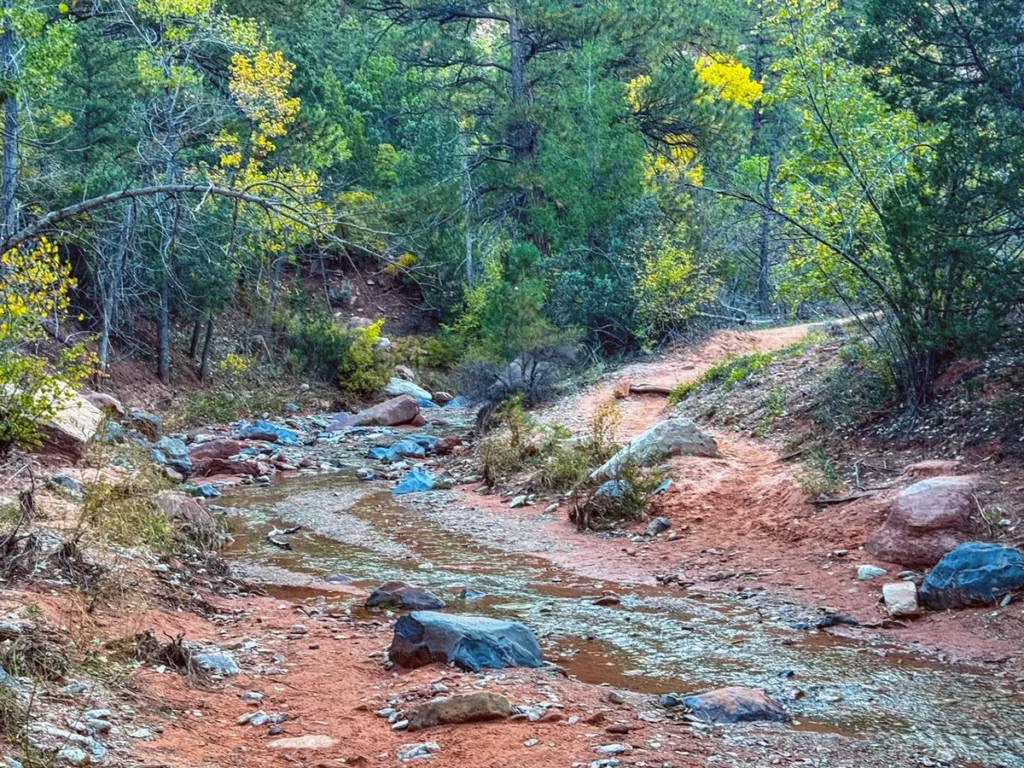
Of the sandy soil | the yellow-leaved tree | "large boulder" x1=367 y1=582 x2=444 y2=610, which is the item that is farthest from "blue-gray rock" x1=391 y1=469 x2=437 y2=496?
"large boulder" x1=367 y1=582 x2=444 y2=610

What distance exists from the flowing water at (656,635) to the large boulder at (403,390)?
12522mm

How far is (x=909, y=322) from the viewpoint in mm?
10484

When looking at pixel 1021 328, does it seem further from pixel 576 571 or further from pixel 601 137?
pixel 601 137

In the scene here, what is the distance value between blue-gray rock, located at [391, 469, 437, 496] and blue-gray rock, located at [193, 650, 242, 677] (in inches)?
305

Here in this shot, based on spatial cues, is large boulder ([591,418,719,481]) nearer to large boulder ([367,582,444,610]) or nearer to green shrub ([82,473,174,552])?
large boulder ([367,582,444,610])

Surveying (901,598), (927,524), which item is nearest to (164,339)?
(927,524)

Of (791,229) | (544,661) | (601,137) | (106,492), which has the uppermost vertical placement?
(601,137)

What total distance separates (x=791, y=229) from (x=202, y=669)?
30.8ft

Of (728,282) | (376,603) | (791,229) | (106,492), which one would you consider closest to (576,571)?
(376,603)

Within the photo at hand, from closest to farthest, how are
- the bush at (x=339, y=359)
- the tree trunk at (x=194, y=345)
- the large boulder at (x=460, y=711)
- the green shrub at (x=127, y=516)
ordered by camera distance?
the large boulder at (x=460, y=711)
the green shrub at (x=127, y=516)
the tree trunk at (x=194, y=345)
the bush at (x=339, y=359)

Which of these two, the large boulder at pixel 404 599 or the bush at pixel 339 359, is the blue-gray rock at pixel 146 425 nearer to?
the bush at pixel 339 359

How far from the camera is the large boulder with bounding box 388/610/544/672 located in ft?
19.9

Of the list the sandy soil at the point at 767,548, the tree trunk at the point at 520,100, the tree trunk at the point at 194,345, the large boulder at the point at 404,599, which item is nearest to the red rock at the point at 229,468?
the sandy soil at the point at 767,548

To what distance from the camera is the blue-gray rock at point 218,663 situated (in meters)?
5.96
